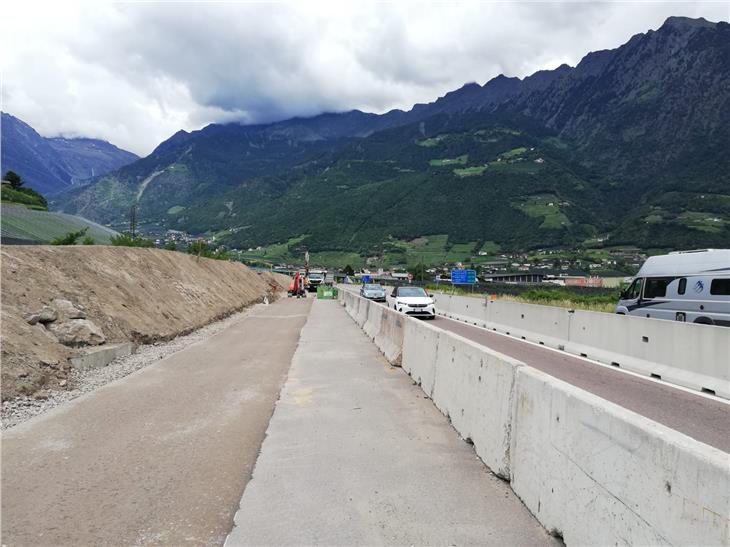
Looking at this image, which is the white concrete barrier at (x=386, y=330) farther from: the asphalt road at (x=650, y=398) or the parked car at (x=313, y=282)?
the parked car at (x=313, y=282)

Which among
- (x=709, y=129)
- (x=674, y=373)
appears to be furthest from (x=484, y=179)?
(x=674, y=373)

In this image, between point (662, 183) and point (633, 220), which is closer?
point (633, 220)

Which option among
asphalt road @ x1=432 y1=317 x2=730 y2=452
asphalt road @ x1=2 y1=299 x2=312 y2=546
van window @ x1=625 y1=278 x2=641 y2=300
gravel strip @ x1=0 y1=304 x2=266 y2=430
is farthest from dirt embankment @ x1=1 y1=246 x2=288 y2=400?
van window @ x1=625 y1=278 x2=641 y2=300

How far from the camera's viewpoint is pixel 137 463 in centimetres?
568

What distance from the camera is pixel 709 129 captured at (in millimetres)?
180625

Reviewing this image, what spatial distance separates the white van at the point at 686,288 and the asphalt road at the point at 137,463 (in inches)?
452

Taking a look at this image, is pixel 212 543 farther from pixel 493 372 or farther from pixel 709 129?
pixel 709 129

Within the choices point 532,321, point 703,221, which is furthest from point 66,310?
point 703,221

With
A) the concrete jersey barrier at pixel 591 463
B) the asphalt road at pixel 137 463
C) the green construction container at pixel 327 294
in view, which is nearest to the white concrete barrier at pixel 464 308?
the asphalt road at pixel 137 463

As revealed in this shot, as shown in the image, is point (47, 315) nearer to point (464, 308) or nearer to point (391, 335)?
point (391, 335)

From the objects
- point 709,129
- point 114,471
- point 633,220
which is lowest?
point 114,471

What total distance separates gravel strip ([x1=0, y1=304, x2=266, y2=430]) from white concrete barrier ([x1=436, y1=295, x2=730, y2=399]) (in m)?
11.3

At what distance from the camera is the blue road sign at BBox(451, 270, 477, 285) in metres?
40.4

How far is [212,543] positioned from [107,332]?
1093 centimetres
